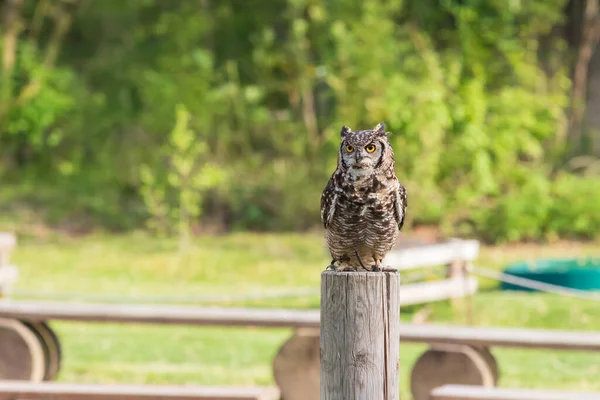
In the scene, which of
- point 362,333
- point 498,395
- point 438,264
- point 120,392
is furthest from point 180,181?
point 362,333

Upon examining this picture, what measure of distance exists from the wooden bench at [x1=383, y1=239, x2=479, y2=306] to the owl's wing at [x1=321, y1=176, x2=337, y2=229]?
5.06m

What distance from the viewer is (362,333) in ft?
9.55

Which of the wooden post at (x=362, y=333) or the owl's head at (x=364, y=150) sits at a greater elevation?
the owl's head at (x=364, y=150)

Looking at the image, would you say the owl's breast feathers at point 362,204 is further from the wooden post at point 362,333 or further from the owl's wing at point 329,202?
the wooden post at point 362,333

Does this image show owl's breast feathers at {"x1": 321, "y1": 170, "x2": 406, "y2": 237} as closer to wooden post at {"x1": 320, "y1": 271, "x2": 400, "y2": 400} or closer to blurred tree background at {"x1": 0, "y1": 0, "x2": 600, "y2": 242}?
wooden post at {"x1": 320, "y1": 271, "x2": 400, "y2": 400}

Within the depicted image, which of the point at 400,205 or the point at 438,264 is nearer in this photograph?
the point at 400,205

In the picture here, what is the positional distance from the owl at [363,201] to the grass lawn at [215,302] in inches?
148

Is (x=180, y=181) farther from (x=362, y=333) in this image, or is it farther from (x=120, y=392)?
(x=362, y=333)

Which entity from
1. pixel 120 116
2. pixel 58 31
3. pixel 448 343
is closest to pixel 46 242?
pixel 120 116

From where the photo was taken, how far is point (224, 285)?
11.5 metres

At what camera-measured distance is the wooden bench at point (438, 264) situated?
341 inches

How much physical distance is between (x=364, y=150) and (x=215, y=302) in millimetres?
7488

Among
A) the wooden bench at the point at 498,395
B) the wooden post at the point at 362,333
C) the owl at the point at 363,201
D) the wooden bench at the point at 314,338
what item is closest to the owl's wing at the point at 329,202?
the owl at the point at 363,201

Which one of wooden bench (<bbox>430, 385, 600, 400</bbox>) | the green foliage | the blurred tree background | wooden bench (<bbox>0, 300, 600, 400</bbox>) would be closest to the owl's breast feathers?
wooden bench (<bbox>430, 385, 600, 400</bbox>)
